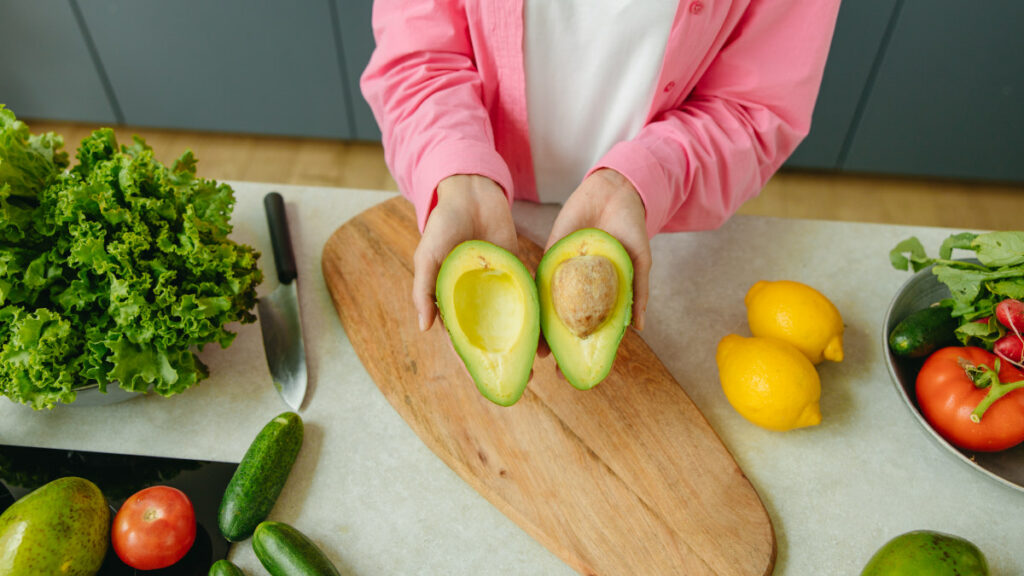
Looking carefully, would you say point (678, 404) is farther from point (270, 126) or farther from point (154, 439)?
point (270, 126)

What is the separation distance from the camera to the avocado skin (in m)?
0.67

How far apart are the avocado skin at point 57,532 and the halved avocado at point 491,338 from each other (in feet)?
1.38

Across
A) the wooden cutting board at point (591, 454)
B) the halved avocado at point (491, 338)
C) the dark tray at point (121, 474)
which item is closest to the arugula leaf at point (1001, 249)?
the wooden cutting board at point (591, 454)

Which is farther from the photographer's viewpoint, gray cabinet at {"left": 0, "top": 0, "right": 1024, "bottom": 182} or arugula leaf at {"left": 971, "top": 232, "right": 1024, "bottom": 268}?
gray cabinet at {"left": 0, "top": 0, "right": 1024, "bottom": 182}

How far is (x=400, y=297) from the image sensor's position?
99 centimetres

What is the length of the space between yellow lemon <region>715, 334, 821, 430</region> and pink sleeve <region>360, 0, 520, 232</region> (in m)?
0.36

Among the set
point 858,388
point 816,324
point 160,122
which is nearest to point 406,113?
point 816,324

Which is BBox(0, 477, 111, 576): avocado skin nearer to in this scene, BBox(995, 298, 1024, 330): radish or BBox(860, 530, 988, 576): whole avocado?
BBox(860, 530, 988, 576): whole avocado

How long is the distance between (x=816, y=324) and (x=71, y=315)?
0.86 m

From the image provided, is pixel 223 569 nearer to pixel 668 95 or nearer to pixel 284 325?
pixel 284 325

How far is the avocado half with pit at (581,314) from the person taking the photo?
0.75 metres

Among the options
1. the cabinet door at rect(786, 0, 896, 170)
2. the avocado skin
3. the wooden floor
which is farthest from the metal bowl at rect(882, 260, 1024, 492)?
the wooden floor

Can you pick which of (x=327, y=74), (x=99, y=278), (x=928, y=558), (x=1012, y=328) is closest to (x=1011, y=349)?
(x=1012, y=328)

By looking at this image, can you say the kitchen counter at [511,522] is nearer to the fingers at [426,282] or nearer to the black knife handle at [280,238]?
the black knife handle at [280,238]
